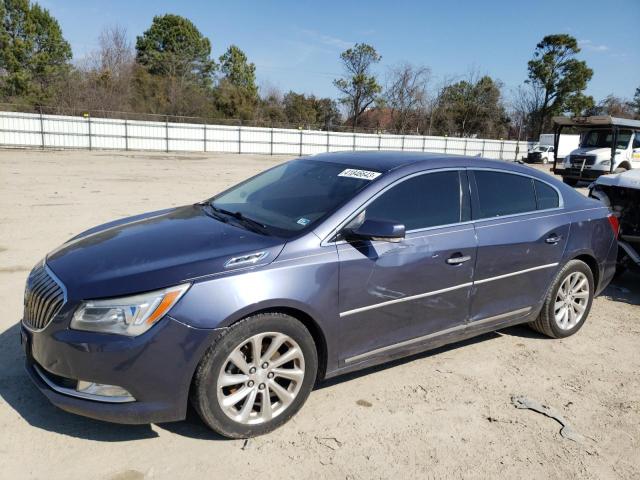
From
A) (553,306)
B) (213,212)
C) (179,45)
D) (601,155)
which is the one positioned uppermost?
(179,45)

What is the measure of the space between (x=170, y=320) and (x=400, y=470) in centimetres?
144

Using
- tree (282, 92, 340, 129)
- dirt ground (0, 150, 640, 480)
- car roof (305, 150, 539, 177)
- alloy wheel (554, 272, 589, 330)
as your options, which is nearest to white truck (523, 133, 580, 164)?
tree (282, 92, 340, 129)

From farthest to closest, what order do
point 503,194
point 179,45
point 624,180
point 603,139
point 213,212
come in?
point 179,45 → point 603,139 → point 624,180 → point 503,194 → point 213,212

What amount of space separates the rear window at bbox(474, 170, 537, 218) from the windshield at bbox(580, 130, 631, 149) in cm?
1554

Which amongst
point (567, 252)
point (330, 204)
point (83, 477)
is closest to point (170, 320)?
point (83, 477)

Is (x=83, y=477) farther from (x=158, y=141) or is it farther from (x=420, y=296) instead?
(x=158, y=141)

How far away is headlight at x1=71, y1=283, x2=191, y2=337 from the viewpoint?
98.4 inches

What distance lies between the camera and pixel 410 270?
10.8ft

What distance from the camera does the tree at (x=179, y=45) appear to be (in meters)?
54.2

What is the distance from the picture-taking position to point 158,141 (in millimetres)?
30219

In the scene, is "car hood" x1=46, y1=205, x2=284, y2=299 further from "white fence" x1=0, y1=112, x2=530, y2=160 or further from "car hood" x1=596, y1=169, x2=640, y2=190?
"white fence" x1=0, y1=112, x2=530, y2=160

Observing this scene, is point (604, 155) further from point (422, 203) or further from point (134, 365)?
point (134, 365)

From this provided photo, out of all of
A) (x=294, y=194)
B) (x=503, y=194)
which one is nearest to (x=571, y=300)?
(x=503, y=194)

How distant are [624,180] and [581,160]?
1349 cm
